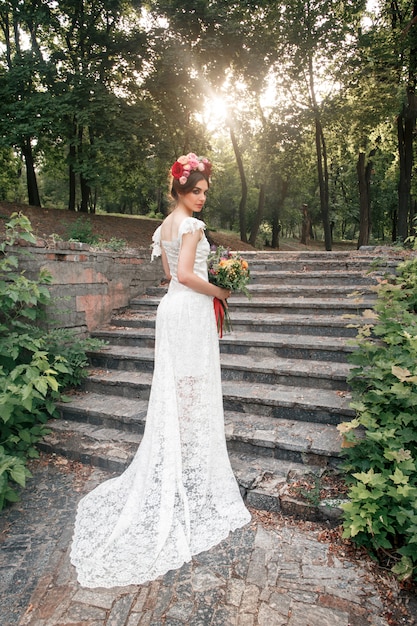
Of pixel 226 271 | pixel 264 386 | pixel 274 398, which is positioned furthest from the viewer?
pixel 264 386

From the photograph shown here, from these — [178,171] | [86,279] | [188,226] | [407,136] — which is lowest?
[86,279]

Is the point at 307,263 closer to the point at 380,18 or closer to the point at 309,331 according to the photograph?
the point at 309,331

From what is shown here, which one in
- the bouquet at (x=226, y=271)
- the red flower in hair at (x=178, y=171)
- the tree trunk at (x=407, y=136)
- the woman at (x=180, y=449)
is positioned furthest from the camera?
the tree trunk at (x=407, y=136)

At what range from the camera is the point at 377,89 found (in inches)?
455

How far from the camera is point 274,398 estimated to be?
3.70m

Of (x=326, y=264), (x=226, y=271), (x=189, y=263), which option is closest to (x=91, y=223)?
(x=326, y=264)

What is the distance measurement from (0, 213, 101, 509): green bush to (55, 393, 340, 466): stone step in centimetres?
39

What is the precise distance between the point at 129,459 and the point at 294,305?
10.5 feet

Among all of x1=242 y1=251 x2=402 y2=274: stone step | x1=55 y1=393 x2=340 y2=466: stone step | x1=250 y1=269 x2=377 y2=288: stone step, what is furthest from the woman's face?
x1=242 y1=251 x2=402 y2=274: stone step

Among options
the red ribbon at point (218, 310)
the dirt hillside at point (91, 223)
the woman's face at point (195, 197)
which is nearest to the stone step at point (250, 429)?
the red ribbon at point (218, 310)

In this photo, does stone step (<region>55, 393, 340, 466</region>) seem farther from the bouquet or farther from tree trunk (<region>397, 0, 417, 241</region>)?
tree trunk (<region>397, 0, 417, 241</region>)

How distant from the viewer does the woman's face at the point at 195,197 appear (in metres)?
2.56

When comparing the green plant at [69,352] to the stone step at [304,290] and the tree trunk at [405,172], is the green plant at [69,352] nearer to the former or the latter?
the stone step at [304,290]

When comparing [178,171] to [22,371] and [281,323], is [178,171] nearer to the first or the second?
[22,371]
